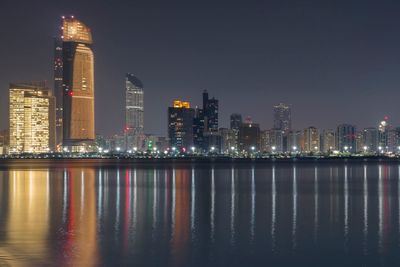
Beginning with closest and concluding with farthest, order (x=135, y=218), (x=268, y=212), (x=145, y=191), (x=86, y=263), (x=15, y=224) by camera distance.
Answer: (x=86, y=263)
(x=15, y=224)
(x=135, y=218)
(x=268, y=212)
(x=145, y=191)

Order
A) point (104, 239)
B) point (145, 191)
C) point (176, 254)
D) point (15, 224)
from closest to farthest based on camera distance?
point (176, 254)
point (104, 239)
point (15, 224)
point (145, 191)

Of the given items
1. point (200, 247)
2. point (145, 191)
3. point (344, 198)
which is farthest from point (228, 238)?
point (145, 191)

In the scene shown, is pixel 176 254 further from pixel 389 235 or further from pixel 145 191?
pixel 145 191

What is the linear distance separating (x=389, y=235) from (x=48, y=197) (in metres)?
27.6

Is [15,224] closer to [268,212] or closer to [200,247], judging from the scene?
[200,247]

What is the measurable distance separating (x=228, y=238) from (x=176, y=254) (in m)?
3.81

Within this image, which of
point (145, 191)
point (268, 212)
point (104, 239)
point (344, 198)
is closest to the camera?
point (104, 239)

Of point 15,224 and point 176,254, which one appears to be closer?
point 176,254

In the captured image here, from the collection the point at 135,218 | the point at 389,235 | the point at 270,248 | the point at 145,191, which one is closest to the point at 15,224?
the point at 135,218

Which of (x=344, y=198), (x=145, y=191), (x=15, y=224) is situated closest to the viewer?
(x=15, y=224)

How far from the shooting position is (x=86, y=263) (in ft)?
68.5

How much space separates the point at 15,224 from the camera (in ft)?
101

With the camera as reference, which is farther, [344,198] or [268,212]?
[344,198]

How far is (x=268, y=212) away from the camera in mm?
35938
